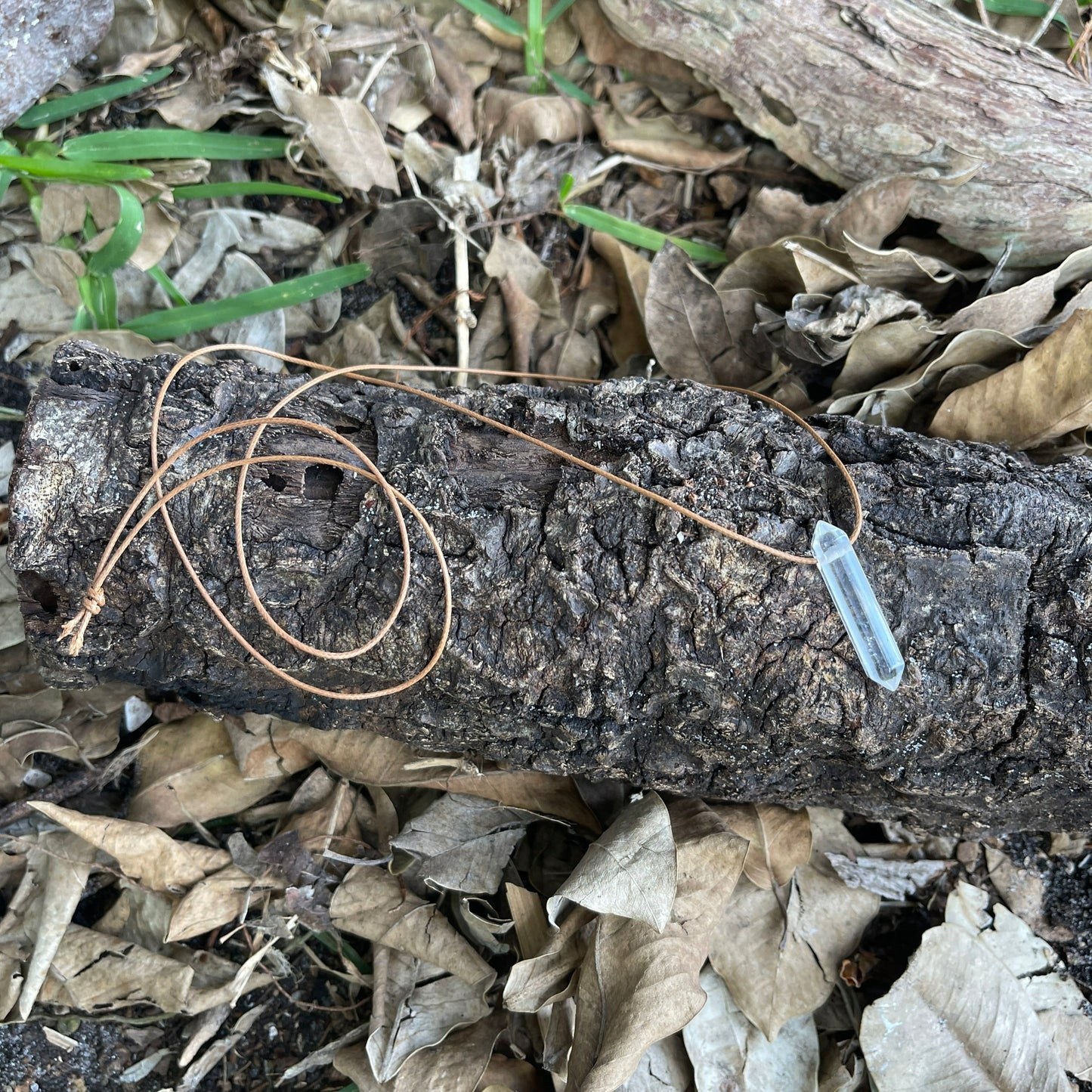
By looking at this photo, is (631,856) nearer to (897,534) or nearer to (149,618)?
(897,534)

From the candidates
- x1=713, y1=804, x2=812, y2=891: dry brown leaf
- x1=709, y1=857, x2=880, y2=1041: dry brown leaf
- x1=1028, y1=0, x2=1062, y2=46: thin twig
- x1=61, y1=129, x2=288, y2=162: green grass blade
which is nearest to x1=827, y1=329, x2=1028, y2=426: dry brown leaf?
x1=1028, y1=0, x2=1062, y2=46: thin twig

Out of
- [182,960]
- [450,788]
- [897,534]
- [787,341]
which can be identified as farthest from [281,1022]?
[787,341]

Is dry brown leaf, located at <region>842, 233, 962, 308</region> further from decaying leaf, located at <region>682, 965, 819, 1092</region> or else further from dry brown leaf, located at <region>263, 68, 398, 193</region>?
decaying leaf, located at <region>682, 965, 819, 1092</region>

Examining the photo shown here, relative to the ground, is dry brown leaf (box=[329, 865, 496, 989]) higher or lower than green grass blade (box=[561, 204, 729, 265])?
lower

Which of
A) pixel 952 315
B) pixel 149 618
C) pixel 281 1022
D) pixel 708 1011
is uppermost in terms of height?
pixel 952 315

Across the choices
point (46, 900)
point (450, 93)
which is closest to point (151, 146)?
point (450, 93)

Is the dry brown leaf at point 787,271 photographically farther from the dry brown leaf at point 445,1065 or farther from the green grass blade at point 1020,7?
the dry brown leaf at point 445,1065
